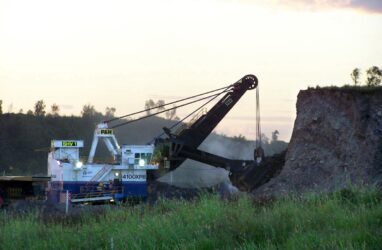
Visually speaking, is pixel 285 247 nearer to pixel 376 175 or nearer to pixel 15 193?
pixel 376 175

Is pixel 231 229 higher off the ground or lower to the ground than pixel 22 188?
higher

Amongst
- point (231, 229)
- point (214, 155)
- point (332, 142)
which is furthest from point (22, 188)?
point (231, 229)

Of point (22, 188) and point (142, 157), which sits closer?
point (22, 188)

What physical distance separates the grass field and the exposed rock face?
1329cm

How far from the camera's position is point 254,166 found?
41.2 m

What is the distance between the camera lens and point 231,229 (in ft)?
50.8

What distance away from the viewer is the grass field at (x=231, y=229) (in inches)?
543

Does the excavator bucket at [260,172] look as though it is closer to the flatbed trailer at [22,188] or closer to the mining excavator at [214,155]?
the mining excavator at [214,155]

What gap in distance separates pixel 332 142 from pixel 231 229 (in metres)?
20.6

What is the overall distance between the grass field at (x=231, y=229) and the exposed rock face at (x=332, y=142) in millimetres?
13290

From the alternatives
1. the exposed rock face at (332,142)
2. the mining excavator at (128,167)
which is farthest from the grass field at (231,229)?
the mining excavator at (128,167)

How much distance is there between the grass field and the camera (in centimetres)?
1379

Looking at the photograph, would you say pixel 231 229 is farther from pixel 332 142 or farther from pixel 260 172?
pixel 260 172

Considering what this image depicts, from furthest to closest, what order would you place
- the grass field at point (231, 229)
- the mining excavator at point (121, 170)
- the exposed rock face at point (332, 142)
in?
the mining excavator at point (121, 170) < the exposed rock face at point (332, 142) < the grass field at point (231, 229)
